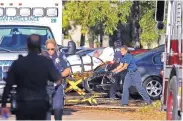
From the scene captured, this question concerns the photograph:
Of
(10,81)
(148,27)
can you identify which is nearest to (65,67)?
(10,81)

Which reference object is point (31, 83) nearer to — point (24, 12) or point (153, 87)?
point (153, 87)

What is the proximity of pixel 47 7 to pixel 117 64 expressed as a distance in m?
3.03

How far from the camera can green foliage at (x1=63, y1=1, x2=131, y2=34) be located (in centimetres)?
3606

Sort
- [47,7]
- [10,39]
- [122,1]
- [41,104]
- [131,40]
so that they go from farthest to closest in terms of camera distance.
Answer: [131,40] < [122,1] < [47,7] < [10,39] < [41,104]

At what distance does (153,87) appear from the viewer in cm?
1853

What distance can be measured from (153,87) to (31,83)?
409 inches

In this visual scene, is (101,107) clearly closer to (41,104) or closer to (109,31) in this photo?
(41,104)

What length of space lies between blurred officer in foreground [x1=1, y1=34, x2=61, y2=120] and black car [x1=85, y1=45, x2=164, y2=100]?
8.85 m

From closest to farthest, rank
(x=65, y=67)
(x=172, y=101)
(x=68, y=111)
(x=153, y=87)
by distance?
1. (x=172, y=101)
2. (x=65, y=67)
3. (x=68, y=111)
4. (x=153, y=87)

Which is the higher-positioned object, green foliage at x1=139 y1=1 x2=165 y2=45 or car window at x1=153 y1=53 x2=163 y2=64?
green foliage at x1=139 y1=1 x2=165 y2=45

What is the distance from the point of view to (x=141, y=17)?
36938 millimetres

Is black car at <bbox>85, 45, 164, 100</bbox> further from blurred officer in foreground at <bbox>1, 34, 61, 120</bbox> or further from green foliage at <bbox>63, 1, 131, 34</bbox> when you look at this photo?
green foliage at <bbox>63, 1, 131, 34</bbox>

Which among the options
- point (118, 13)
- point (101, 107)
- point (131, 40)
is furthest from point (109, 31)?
point (101, 107)

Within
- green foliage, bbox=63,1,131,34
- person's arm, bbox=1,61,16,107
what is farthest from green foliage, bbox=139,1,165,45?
person's arm, bbox=1,61,16,107
